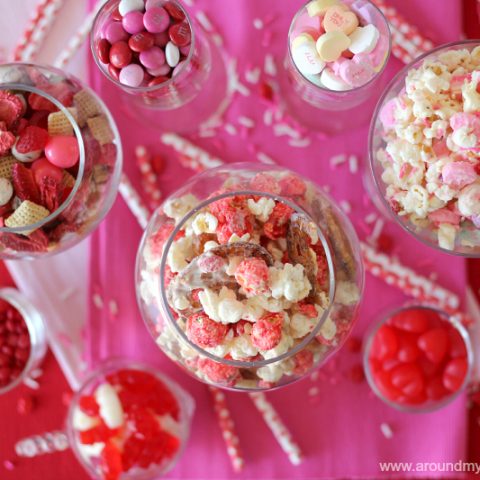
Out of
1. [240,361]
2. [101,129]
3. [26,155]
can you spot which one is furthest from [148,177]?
[240,361]

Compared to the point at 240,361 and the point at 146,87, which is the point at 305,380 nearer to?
the point at 240,361

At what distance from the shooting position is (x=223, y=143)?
1165mm

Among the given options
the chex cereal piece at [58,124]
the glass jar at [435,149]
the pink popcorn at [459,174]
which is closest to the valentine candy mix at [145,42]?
the chex cereal piece at [58,124]

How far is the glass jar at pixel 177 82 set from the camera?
0.97 metres

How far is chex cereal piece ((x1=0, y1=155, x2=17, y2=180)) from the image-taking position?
0.91m

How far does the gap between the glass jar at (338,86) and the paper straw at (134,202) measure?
0.36 meters

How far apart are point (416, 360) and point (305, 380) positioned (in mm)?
221

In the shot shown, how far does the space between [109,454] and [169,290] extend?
456 mm

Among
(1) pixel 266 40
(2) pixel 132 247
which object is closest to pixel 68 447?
(2) pixel 132 247

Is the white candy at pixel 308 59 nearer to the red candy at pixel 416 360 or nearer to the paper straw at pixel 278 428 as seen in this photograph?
the red candy at pixel 416 360

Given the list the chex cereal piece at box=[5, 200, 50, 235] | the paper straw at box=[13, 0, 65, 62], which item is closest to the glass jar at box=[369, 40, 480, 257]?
the chex cereal piece at box=[5, 200, 50, 235]

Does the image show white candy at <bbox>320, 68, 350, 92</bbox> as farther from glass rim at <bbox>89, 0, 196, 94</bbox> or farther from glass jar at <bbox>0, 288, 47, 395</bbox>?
glass jar at <bbox>0, 288, 47, 395</bbox>

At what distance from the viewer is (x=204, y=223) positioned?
817 millimetres

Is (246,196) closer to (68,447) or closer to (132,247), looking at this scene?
(132,247)
